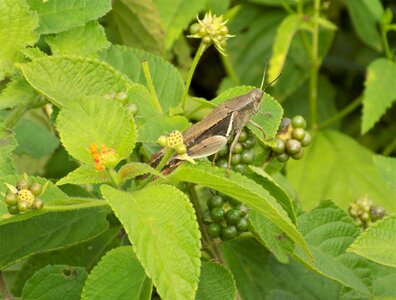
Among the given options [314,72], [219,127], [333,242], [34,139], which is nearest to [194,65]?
[219,127]

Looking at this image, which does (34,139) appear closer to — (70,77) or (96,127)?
(70,77)

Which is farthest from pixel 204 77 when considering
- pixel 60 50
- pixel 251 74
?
pixel 60 50

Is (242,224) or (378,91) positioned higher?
(242,224)

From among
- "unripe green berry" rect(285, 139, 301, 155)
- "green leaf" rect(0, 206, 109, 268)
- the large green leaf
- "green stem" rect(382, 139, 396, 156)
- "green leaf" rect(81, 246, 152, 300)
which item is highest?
"unripe green berry" rect(285, 139, 301, 155)

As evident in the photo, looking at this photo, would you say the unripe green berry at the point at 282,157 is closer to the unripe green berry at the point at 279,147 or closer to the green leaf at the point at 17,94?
the unripe green berry at the point at 279,147

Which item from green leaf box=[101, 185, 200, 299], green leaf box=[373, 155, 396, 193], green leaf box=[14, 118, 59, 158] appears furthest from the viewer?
green leaf box=[14, 118, 59, 158]

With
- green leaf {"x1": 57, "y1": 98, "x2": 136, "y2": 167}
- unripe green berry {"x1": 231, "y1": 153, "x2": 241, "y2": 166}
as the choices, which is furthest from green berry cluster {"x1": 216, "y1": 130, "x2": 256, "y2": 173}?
green leaf {"x1": 57, "y1": 98, "x2": 136, "y2": 167}

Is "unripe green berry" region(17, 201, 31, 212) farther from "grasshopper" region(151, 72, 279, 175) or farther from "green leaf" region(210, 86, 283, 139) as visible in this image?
"green leaf" region(210, 86, 283, 139)

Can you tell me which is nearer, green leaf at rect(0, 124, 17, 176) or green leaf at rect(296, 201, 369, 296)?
green leaf at rect(0, 124, 17, 176)
